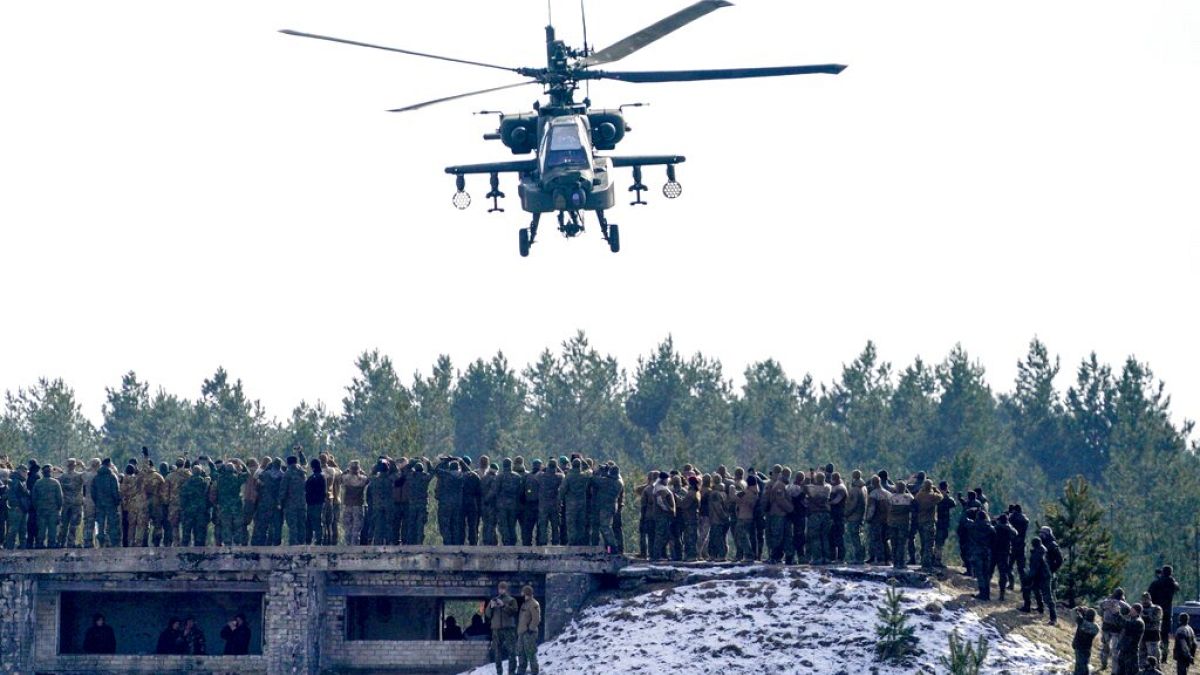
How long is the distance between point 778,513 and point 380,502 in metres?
6.76

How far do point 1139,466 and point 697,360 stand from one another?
24.1m

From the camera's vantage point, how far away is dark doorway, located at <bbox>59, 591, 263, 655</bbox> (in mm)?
36125

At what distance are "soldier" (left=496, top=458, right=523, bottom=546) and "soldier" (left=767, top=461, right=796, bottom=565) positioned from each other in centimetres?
315

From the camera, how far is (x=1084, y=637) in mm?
27328

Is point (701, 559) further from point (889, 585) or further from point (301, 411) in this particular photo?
point (301, 411)

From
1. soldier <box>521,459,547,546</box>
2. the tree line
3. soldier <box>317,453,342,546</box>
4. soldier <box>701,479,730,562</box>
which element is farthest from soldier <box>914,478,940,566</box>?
the tree line

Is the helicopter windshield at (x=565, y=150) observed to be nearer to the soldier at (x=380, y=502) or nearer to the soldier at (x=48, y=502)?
the soldier at (x=380, y=502)

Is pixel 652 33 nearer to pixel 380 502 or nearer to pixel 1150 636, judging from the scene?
pixel 380 502

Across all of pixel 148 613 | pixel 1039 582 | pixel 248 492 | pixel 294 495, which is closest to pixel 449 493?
pixel 294 495

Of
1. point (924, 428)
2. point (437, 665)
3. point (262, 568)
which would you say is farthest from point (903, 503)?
point (924, 428)

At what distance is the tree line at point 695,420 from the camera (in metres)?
81.6

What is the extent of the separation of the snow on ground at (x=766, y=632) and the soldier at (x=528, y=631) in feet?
1.23

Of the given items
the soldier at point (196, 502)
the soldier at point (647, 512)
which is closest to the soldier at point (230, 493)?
the soldier at point (196, 502)

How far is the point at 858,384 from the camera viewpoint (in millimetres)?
90875
